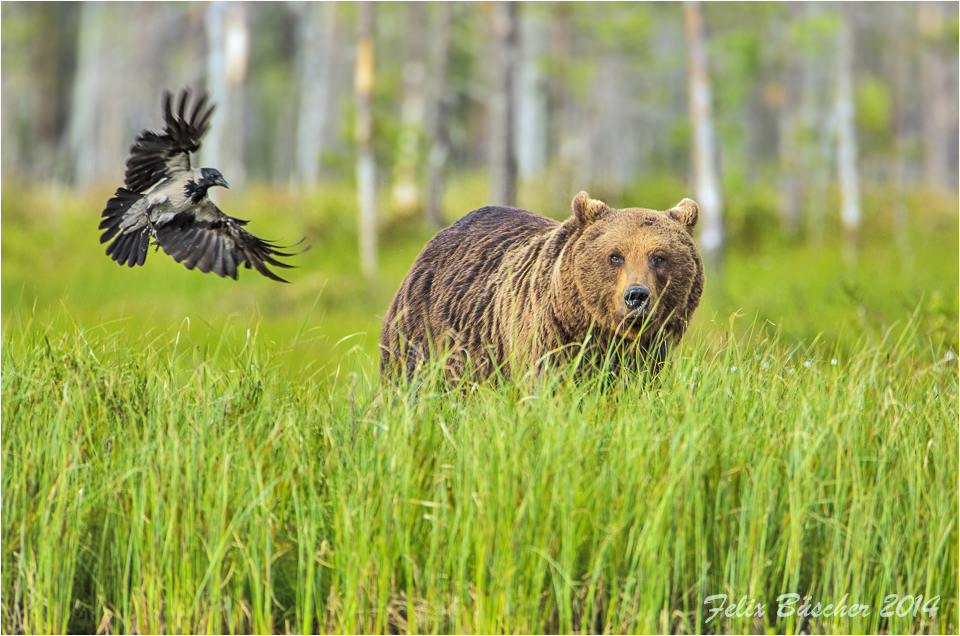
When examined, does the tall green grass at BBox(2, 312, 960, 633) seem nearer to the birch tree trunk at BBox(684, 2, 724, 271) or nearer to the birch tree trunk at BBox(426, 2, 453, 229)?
the birch tree trunk at BBox(684, 2, 724, 271)

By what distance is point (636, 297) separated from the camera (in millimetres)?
4129

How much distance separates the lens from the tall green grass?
327 cm

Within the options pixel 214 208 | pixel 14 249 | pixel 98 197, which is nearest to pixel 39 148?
pixel 98 197

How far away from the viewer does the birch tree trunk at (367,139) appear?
14.7 m

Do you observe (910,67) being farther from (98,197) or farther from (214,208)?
(214,208)

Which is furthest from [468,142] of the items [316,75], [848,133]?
[848,133]

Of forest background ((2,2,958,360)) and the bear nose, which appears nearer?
the bear nose

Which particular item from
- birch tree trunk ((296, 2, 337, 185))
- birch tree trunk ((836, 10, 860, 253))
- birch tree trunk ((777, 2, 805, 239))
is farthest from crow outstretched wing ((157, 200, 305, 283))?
birch tree trunk ((296, 2, 337, 185))

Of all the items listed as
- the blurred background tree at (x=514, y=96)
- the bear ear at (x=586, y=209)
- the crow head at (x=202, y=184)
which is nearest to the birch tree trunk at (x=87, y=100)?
the blurred background tree at (x=514, y=96)

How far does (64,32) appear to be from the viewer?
36.8 meters

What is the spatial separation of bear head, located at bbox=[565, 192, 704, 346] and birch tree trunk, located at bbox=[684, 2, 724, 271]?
877 centimetres

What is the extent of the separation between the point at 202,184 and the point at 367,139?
11033 mm

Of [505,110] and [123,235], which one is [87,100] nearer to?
[505,110]

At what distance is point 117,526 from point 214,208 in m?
1.55
